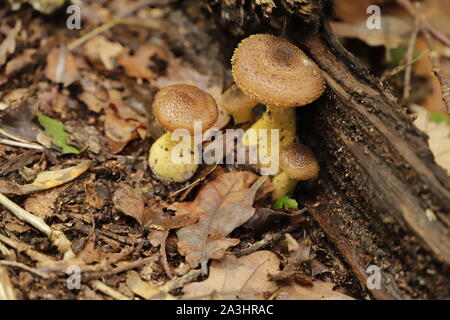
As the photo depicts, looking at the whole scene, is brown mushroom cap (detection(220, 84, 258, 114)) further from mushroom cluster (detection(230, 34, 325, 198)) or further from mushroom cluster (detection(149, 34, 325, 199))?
mushroom cluster (detection(230, 34, 325, 198))

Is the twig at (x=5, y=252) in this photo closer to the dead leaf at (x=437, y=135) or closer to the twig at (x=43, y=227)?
the twig at (x=43, y=227)

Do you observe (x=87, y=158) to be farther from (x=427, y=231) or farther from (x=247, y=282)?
(x=427, y=231)

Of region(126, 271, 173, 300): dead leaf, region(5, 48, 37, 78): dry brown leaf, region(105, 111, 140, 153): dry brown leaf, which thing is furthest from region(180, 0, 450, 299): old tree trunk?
region(5, 48, 37, 78): dry brown leaf

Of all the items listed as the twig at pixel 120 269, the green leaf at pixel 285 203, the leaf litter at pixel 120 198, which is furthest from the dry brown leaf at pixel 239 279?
the green leaf at pixel 285 203

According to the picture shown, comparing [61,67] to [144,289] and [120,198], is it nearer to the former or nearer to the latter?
[120,198]

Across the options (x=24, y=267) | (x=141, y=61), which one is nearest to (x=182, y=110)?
(x=24, y=267)
